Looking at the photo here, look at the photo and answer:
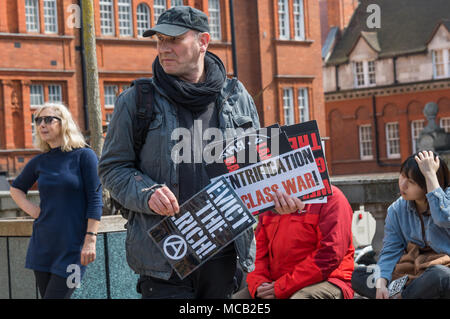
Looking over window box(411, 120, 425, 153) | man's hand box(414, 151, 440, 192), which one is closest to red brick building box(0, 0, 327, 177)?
window box(411, 120, 425, 153)

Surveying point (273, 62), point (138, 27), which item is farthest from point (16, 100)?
point (273, 62)

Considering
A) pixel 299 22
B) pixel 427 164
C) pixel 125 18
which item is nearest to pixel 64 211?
pixel 427 164

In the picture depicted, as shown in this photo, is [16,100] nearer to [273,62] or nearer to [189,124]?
[273,62]

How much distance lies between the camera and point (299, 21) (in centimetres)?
3819

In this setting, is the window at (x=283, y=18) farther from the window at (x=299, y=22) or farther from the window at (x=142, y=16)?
the window at (x=142, y=16)

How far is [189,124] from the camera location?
3436 millimetres

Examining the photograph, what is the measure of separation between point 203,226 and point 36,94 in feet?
94.0

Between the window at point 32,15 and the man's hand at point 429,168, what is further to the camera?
the window at point 32,15

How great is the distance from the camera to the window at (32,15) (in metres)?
30.7

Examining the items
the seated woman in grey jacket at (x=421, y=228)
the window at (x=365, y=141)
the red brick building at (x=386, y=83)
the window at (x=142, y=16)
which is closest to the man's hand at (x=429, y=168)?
the seated woman in grey jacket at (x=421, y=228)

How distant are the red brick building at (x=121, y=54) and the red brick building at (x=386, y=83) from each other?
40.2 feet

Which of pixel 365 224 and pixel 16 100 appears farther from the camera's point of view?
pixel 16 100

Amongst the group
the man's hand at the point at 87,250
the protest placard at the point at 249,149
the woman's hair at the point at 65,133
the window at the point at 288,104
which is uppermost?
the window at the point at 288,104
